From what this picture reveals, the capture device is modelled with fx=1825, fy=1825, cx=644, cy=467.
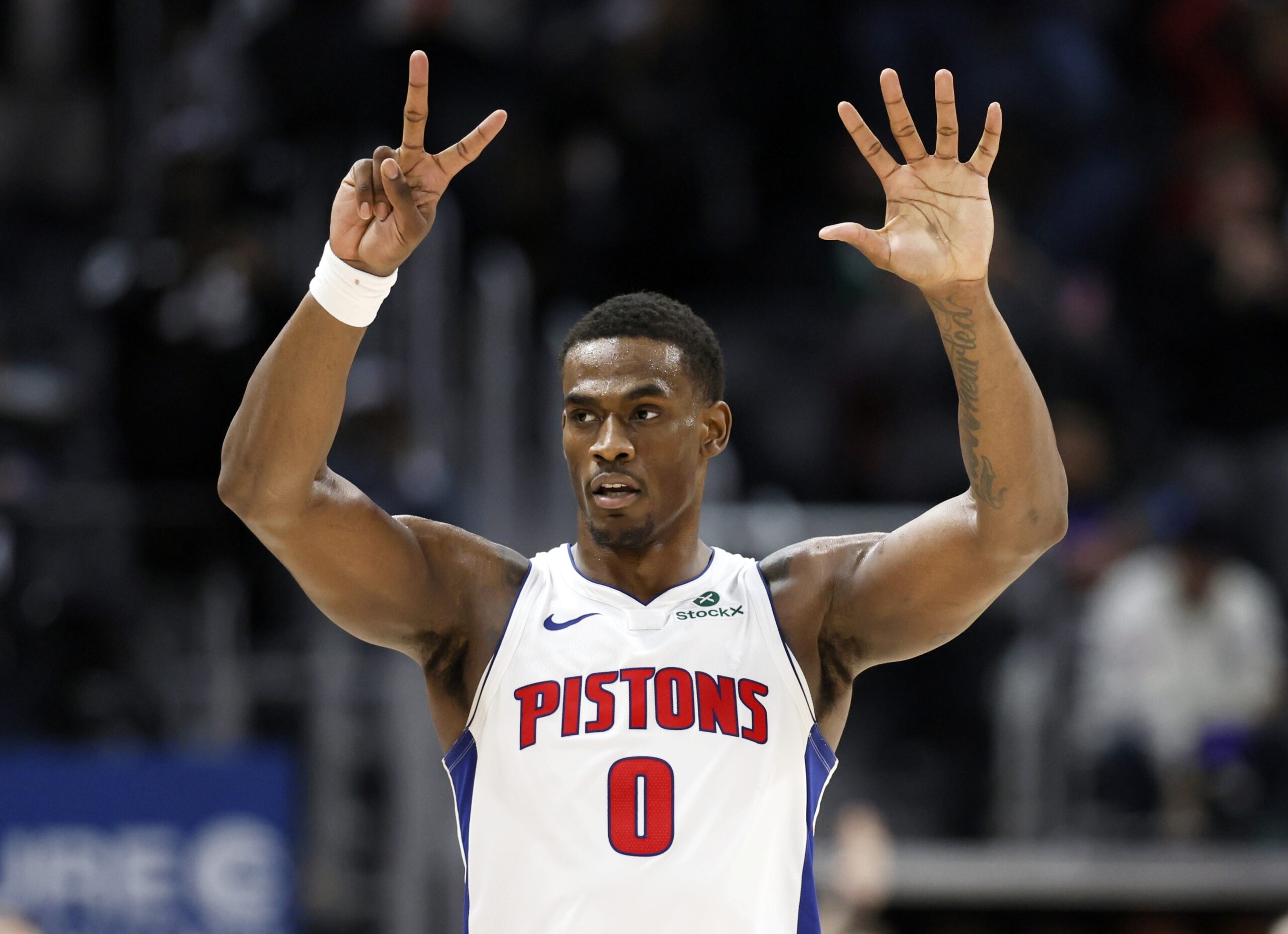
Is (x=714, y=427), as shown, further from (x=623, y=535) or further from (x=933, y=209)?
(x=933, y=209)

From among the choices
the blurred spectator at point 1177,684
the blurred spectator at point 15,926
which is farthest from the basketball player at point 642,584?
the blurred spectator at point 1177,684

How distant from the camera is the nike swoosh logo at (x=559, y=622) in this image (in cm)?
459

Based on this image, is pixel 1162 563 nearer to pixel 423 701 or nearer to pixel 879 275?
pixel 879 275

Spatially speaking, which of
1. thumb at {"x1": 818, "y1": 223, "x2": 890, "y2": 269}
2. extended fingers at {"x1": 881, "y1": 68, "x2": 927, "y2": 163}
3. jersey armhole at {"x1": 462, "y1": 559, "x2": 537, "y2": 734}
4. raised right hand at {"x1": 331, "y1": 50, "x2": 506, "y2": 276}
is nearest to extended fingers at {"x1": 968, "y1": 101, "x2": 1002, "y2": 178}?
extended fingers at {"x1": 881, "y1": 68, "x2": 927, "y2": 163}

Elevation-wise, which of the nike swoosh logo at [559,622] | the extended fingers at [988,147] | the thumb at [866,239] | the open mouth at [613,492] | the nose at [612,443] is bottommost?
the nike swoosh logo at [559,622]

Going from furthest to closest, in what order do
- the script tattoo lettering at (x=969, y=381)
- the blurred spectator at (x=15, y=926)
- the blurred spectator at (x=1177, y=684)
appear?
the blurred spectator at (x=1177, y=684)
the blurred spectator at (x=15, y=926)
the script tattoo lettering at (x=969, y=381)

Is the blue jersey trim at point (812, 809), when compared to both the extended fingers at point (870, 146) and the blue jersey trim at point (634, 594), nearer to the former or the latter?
the blue jersey trim at point (634, 594)

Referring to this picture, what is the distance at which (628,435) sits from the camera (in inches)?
175

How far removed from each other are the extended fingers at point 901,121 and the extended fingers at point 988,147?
0.12m

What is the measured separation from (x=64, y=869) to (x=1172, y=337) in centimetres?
676

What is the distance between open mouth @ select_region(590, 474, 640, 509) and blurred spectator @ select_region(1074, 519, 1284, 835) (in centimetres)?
514

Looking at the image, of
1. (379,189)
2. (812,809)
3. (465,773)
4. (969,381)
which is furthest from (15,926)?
(969,381)

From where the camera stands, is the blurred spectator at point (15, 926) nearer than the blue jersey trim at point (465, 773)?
No

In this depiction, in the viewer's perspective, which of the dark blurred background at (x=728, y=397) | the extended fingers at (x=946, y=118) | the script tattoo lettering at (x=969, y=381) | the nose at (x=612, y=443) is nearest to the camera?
the extended fingers at (x=946, y=118)
